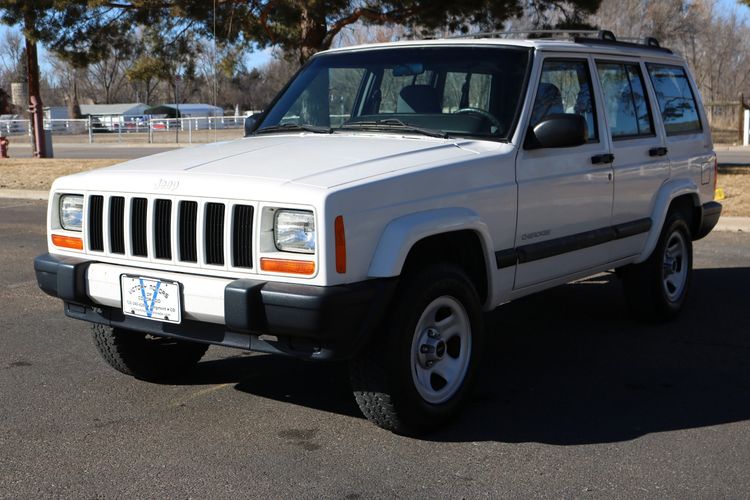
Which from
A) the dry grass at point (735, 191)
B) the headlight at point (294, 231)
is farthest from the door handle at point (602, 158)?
the dry grass at point (735, 191)

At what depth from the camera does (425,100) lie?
215 inches

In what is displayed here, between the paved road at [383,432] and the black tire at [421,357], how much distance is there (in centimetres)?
15

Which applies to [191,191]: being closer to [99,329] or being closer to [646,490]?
[99,329]

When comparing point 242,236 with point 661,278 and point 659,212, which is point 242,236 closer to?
point 659,212

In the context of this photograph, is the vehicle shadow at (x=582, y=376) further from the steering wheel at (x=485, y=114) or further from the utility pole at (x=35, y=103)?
the utility pole at (x=35, y=103)

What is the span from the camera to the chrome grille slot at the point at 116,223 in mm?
4598

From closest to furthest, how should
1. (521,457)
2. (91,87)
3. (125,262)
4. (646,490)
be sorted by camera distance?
(646,490) < (521,457) < (125,262) < (91,87)

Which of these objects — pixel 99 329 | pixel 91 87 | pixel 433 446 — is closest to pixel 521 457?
pixel 433 446

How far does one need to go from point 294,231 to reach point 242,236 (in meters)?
0.25

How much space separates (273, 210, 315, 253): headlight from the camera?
407 cm

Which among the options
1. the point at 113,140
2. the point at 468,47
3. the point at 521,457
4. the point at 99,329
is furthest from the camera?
the point at 113,140

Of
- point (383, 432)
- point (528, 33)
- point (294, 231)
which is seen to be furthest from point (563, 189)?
point (294, 231)

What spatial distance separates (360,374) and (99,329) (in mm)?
1656

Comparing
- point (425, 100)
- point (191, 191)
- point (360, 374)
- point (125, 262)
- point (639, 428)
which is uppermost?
point (425, 100)
